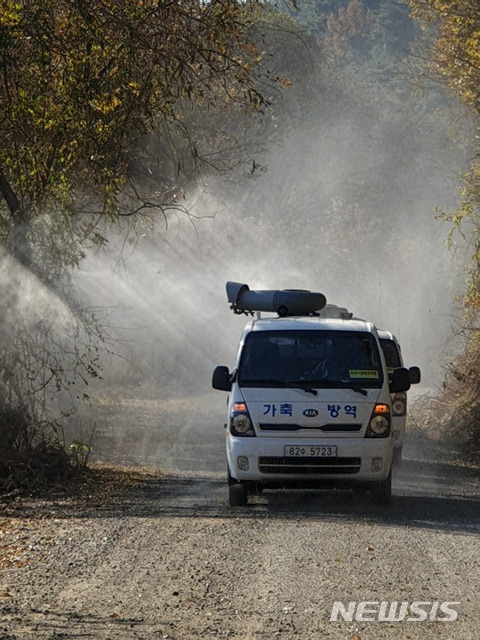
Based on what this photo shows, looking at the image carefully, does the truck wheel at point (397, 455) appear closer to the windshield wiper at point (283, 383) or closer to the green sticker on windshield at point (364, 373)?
the green sticker on windshield at point (364, 373)

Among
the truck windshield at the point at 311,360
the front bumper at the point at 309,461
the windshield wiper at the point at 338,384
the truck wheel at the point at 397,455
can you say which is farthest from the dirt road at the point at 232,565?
the truck wheel at the point at 397,455

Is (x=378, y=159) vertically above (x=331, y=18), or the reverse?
(x=331, y=18)

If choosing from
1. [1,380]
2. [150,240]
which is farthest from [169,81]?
[150,240]

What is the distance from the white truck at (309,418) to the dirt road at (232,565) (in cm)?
42

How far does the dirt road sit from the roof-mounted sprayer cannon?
2.40m

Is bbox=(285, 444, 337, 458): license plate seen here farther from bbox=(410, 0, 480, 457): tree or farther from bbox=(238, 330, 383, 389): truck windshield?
bbox=(410, 0, 480, 457): tree

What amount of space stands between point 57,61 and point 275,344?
3.93m

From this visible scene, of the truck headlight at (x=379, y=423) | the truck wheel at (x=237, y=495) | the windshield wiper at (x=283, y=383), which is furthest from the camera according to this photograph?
the truck wheel at (x=237, y=495)

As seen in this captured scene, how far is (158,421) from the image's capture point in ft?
85.1

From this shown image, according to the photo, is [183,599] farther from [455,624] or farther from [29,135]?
[29,135]

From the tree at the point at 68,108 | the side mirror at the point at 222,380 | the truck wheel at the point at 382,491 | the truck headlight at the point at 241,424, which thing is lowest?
the truck wheel at the point at 382,491

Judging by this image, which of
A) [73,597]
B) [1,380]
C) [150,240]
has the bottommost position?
[73,597]

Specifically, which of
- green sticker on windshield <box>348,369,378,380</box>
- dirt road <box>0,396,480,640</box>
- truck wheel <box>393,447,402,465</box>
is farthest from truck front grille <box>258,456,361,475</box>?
truck wheel <box>393,447,402,465</box>

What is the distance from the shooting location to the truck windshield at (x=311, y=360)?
503 inches
